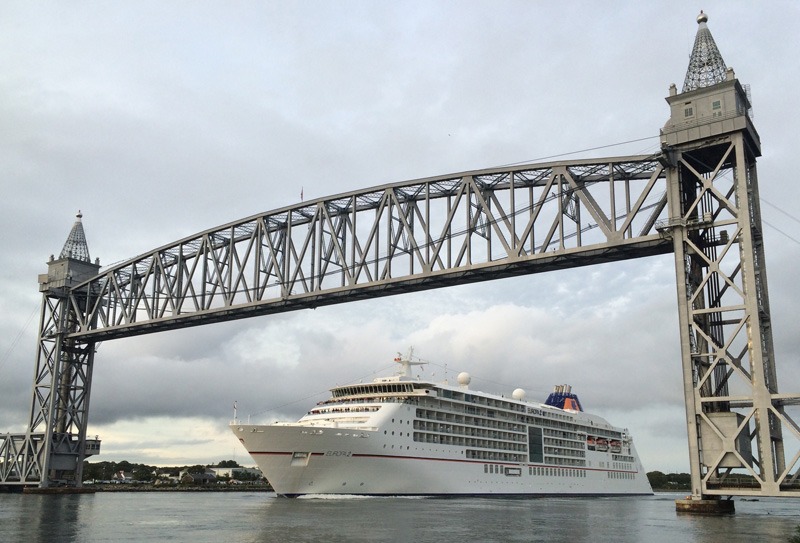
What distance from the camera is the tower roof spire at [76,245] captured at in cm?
7488

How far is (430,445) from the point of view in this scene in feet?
207

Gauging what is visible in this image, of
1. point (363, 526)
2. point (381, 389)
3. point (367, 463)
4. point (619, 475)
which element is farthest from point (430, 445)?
point (619, 475)

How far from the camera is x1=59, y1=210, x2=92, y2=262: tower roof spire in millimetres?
74875

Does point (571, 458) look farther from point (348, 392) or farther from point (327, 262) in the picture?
point (327, 262)

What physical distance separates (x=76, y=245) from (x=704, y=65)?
61495mm

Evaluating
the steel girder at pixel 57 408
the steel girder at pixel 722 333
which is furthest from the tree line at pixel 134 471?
the steel girder at pixel 722 333

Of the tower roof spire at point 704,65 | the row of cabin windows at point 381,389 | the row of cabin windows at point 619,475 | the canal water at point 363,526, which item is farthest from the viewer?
the row of cabin windows at point 619,475

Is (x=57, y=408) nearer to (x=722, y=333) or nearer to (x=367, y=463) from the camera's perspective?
(x=367, y=463)

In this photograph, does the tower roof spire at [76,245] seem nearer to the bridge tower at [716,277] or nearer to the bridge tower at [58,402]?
the bridge tower at [58,402]

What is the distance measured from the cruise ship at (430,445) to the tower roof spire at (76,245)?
3001 centimetres

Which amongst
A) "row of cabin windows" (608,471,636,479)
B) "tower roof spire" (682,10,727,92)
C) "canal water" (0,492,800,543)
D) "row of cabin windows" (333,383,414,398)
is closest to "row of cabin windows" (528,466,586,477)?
"row of cabin windows" (608,471,636,479)

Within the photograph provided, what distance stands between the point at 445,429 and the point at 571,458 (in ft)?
85.8

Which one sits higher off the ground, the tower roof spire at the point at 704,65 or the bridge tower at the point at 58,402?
the tower roof spire at the point at 704,65

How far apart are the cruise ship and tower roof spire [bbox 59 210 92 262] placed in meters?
30.0
